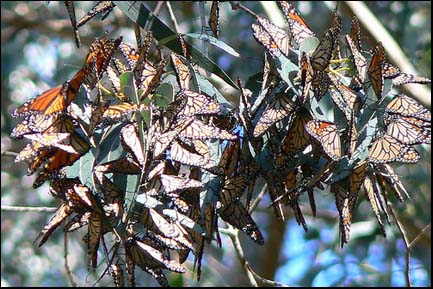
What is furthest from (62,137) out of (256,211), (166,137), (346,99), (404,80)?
(256,211)

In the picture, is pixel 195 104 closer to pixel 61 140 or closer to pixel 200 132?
pixel 200 132

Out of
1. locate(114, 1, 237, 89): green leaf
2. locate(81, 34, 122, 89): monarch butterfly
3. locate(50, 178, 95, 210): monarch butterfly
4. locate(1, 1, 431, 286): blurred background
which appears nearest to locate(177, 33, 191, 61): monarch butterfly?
locate(114, 1, 237, 89): green leaf

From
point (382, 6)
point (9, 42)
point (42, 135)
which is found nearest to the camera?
point (42, 135)

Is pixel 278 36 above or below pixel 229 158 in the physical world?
above

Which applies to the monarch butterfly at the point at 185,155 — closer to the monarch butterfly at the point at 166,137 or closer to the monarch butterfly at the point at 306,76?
the monarch butterfly at the point at 166,137

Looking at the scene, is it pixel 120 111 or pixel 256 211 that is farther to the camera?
pixel 256 211

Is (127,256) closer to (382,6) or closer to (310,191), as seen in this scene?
(310,191)

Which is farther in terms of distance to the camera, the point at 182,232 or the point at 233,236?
the point at 233,236

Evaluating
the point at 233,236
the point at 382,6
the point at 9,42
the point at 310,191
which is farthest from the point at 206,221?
the point at 9,42
